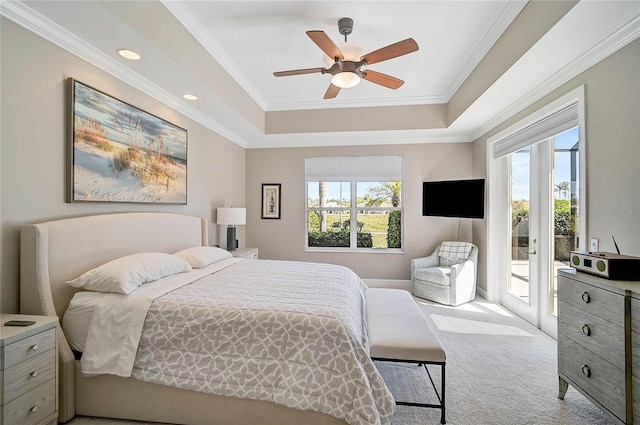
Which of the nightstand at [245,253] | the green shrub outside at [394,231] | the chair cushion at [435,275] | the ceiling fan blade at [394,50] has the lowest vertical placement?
the chair cushion at [435,275]

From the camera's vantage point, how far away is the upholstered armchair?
13.4 ft

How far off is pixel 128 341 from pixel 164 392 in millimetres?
381

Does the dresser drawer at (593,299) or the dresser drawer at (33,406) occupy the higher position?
the dresser drawer at (593,299)

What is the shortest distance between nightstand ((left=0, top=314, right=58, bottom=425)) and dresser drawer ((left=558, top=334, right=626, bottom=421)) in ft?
10.3

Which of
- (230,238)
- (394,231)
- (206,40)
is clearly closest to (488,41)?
(206,40)

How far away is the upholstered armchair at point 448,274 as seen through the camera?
409 cm

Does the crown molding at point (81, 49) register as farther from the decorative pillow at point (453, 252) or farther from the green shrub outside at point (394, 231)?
the decorative pillow at point (453, 252)

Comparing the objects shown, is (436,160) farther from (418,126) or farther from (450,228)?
(450,228)

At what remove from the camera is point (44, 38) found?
202 cm

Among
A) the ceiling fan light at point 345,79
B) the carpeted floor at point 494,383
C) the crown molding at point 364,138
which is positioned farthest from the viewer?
the crown molding at point 364,138

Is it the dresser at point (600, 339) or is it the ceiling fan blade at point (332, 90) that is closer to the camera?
the dresser at point (600, 339)

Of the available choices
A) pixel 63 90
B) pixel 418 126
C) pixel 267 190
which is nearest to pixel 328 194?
pixel 267 190

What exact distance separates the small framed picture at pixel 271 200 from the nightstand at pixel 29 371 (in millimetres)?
3742

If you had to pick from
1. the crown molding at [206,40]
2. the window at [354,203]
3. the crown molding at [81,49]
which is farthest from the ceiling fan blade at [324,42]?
the window at [354,203]
